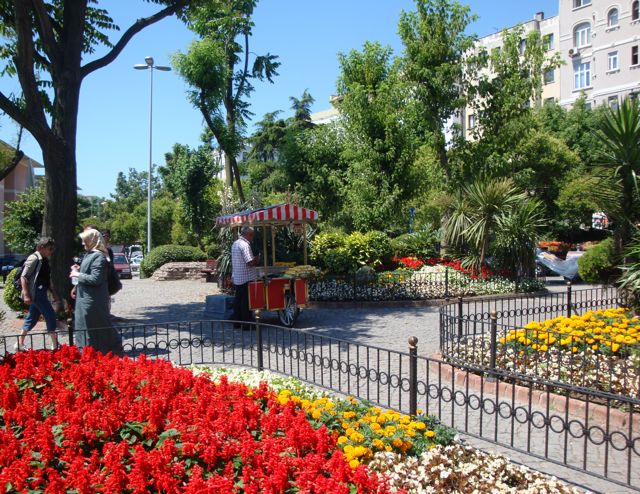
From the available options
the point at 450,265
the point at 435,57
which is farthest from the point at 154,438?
the point at 435,57

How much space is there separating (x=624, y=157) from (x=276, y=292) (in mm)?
6500

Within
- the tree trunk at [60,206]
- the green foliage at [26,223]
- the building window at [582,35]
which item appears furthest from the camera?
the building window at [582,35]

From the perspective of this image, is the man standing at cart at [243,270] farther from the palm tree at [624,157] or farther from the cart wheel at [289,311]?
the palm tree at [624,157]

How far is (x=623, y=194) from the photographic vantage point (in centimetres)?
968

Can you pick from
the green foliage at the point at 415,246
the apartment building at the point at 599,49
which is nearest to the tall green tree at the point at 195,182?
the green foliage at the point at 415,246

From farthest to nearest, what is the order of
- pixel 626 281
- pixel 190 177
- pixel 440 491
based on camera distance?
1. pixel 190 177
2. pixel 626 281
3. pixel 440 491

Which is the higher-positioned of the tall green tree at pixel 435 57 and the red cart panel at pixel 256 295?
the tall green tree at pixel 435 57

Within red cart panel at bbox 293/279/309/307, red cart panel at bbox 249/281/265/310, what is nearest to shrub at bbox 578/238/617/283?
red cart panel at bbox 293/279/309/307

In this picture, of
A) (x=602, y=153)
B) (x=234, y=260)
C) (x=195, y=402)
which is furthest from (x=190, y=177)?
(x=195, y=402)

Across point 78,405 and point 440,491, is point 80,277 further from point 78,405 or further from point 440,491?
point 440,491

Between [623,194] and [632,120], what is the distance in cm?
121

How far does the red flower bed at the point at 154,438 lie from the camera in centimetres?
329

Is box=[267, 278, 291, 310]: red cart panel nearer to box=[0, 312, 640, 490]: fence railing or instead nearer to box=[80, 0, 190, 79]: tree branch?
box=[0, 312, 640, 490]: fence railing

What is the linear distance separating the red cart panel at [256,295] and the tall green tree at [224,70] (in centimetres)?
1139
